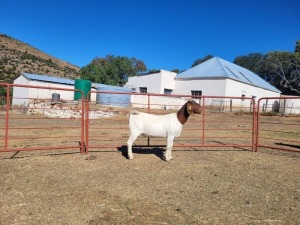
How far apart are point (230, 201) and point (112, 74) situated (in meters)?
45.4

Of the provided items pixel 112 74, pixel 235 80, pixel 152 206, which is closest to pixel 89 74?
pixel 112 74

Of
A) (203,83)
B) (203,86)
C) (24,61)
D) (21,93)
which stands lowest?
(21,93)

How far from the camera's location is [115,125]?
44.5ft

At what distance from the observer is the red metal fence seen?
7.38 m

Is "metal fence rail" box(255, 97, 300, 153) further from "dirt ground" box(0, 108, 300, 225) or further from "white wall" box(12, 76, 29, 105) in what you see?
"white wall" box(12, 76, 29, 105)

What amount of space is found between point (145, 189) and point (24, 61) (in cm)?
7865

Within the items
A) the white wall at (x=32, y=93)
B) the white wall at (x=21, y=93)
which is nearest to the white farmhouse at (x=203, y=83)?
the white wall at (x=32, y=93)

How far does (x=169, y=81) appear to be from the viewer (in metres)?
30.8

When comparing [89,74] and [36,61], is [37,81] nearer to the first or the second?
[89,74]

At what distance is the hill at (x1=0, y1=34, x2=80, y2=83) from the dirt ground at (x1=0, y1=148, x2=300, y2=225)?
5595 cm

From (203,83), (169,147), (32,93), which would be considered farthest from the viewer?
(203,83)

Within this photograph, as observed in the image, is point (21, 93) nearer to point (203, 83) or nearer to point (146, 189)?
point (203, 83)

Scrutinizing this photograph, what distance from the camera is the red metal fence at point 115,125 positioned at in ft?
24.2

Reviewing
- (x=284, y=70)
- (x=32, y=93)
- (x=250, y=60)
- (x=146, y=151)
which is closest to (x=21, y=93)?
(x=32, y=93)
